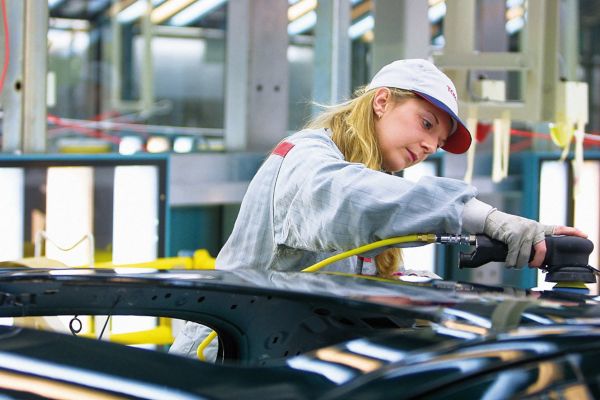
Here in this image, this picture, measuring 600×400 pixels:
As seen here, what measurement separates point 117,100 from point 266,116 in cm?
383

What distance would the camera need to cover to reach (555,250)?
2.33 m

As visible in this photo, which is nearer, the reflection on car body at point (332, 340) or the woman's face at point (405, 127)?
the reflection on car body at point (332, 340)

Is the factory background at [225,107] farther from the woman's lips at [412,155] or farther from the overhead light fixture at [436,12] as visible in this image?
the woman's lips at [412,155]

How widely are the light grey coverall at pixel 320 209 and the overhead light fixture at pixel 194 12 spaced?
782cm

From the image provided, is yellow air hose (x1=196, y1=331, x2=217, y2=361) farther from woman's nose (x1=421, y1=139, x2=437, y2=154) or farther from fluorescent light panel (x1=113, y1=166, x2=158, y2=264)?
fluorescent light panel (x1=113, y1=166, x2=158, y2=264)

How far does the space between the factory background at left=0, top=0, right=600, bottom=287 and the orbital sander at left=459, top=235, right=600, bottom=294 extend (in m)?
2.85

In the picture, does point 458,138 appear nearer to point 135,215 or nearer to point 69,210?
point 69,210

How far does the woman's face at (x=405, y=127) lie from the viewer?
283 cm

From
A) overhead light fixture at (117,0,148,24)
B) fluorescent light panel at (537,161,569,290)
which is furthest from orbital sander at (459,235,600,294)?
overhead light fixture at (117,0,148,24)

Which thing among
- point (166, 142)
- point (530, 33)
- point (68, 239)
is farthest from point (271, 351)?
point (166, 142)

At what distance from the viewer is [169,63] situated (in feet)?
39.9

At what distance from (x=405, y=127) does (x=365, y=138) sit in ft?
0.34

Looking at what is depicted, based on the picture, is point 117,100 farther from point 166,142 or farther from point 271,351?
point 271,351

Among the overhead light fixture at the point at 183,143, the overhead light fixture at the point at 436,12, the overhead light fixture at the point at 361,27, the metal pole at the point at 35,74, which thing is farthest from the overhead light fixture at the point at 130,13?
the metal pole at the point at 35,74
